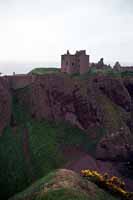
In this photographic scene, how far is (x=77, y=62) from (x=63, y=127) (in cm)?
972

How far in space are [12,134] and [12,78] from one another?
277 inches

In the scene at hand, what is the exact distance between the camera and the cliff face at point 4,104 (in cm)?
3638

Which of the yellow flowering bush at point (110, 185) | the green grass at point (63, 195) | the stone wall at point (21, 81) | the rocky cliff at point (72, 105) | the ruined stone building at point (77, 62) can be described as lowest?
the yellow flowering bush at point (110, 185)

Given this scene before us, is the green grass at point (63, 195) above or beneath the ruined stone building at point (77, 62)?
beneath

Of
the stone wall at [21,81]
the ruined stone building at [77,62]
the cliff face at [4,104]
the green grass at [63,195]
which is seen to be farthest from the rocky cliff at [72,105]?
the green grass at [63,195]

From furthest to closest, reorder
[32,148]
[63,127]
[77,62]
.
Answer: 1. [77,62]
2. [63,127]
3. [32,148]

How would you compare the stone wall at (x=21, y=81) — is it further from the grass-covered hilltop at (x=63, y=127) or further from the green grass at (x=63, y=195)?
the green grass at (x=63, y=195)

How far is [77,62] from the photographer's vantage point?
4375cm

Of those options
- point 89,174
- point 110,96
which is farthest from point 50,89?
point 89,174

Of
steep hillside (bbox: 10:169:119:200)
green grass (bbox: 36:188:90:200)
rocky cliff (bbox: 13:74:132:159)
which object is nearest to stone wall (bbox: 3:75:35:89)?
rocky cliff (bbox: 13:74:132:159)

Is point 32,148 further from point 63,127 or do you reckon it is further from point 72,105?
point 72,105

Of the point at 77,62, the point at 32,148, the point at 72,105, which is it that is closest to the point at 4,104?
the point at 32,148

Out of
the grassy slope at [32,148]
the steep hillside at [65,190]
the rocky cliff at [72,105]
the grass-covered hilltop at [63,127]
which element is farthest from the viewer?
the rocky cliff at [72,105]

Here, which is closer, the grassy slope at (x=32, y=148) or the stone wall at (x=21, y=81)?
the grassy slope at (x=32, y=148)
